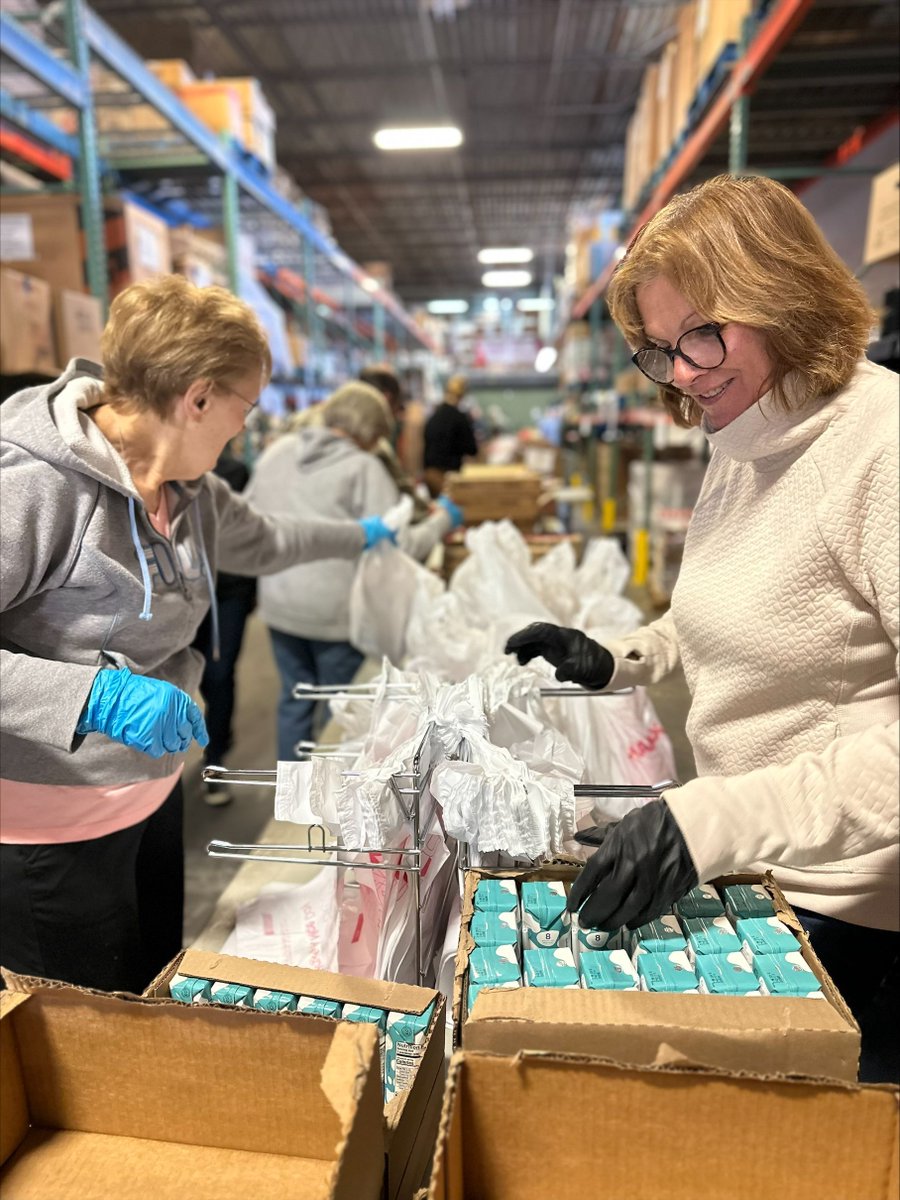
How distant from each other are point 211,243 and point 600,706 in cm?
408

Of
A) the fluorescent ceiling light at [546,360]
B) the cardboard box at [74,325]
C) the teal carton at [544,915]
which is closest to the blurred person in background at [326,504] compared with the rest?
the cardboard box at [74,325]

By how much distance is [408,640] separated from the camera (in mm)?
2420

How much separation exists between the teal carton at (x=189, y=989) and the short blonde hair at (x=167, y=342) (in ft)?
3.03

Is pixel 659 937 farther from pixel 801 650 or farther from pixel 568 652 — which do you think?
pixel 568 652

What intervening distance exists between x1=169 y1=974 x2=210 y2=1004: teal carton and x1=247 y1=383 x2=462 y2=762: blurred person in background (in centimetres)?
204

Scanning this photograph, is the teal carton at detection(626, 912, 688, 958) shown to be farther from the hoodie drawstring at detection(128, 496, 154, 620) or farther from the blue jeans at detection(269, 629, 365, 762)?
the blue jeans at detection(269, 629, 365, 762)

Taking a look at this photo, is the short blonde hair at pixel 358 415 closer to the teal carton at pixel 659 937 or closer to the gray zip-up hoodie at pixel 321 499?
the gray zip-up hoodie at pixel 321 499

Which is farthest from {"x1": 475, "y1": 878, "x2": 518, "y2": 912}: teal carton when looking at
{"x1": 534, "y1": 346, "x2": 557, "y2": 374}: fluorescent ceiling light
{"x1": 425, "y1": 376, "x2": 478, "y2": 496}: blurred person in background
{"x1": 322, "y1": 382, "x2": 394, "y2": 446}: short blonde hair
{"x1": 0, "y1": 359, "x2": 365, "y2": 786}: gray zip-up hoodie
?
{"x1": 534, "y1": 346, "x2": 557, "y2": 374}: fluorescent ceiling light

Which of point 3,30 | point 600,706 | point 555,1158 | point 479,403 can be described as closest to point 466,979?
point 555,1158

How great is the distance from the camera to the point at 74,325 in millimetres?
2846

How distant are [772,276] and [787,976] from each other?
77cm

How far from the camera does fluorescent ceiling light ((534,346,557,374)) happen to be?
17062 mm

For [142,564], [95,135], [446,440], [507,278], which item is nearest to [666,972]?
[142,564]

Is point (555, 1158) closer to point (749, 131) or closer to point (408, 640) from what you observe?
point (408, 640)
